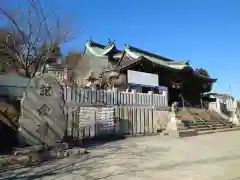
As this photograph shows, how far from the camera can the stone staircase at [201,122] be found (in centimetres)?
1502

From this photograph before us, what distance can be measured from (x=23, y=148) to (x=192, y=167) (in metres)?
4.67

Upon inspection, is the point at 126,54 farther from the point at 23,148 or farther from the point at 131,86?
the point at 23,148

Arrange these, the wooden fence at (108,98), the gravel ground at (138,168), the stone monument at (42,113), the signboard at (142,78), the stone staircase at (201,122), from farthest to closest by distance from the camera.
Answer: the signboard at (142,78)
the stone staircase at (201,122)
the wooden fence at (108,98)
the stone monument at (42,113)
the gravel ground at (138,168)

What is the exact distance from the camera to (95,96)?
11.9 m

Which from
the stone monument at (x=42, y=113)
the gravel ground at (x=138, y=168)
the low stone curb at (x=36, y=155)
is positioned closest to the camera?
the gravel ground at (x=138, y=168)

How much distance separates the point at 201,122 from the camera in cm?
1627

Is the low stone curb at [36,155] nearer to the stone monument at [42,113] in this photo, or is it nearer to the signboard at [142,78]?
the stone monument at [42,113]

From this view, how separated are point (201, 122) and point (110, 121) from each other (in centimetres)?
806

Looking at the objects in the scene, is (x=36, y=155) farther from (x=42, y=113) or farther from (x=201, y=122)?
(x=201, y=122)

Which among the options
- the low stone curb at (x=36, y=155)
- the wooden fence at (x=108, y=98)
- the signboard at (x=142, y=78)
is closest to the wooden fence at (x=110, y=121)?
the wooden fence at (x=108, y=98)

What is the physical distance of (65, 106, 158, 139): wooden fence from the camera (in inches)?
405

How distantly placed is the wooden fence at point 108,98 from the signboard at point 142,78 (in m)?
4.28

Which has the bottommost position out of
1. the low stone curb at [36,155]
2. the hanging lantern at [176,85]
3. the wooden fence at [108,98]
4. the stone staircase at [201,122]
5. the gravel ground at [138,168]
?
the gravel ground at [138,168]

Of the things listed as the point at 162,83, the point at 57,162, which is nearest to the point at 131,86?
the point at 162,83
